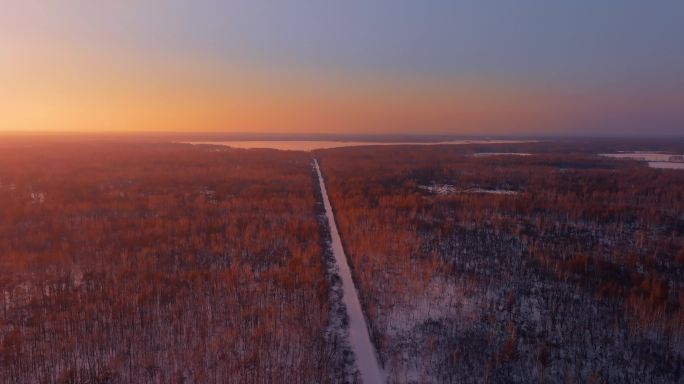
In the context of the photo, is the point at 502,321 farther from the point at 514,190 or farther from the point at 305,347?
the point at 514,190

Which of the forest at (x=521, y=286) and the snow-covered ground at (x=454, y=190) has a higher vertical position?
the snow-covered ground at (x=454, y=190)

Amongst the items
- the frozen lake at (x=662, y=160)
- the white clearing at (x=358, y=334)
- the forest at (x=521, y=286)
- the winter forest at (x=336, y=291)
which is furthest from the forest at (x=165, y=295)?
the frozen lake at (x=662, y=160)

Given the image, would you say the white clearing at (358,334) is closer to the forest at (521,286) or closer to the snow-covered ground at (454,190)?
the forest at (521,286)

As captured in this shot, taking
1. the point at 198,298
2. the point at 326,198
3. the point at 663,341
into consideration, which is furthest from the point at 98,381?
the point at 326,198

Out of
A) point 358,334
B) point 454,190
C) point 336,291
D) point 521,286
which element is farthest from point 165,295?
point 454,190

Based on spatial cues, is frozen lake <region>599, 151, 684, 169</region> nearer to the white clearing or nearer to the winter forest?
the winter forest

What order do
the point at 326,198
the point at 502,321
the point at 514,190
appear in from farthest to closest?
the point at 514,190
the point at 326,198
the point at 502,321
